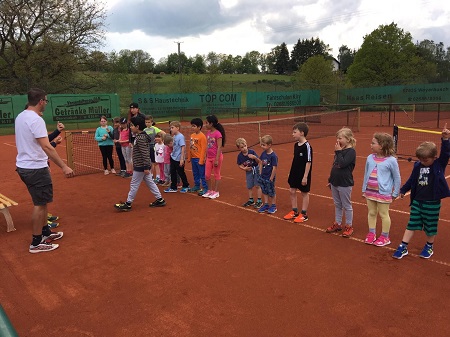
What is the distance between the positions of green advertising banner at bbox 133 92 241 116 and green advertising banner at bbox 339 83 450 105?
10.9 m

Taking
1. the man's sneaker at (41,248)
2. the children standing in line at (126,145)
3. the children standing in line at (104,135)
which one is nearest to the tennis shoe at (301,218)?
the man's sneaker at (41,248)

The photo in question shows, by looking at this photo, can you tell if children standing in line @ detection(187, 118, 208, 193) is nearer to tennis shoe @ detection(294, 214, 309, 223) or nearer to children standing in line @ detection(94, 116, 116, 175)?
tennis shoe @ detection(294, 214, 309, 223)

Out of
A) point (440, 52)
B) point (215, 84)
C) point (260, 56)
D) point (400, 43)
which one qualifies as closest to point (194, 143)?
point (215, 84)

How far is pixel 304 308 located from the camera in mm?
3633

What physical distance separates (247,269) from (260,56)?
137 meters

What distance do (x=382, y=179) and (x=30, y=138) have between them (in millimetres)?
4714

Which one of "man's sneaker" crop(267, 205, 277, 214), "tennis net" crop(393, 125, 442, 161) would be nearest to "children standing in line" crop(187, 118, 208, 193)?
"man's sneaker" crop(267, 205, 277, 214)

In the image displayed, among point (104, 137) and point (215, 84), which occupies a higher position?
point (215, 84)

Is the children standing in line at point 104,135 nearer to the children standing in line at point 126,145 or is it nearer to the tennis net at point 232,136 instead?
the tennis net at point 232,136

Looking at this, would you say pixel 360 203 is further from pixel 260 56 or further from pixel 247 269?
pixel 260 56

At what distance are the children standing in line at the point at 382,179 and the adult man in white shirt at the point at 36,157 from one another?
13.5 ft

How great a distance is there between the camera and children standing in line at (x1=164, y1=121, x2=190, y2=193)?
7992 mm

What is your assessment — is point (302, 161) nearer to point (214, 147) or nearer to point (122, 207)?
point (214, 147)

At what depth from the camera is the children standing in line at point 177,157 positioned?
799cm
